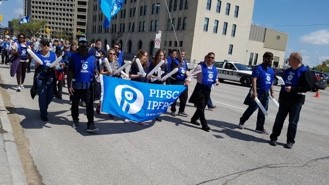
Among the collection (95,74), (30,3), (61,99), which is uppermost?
(30,3)

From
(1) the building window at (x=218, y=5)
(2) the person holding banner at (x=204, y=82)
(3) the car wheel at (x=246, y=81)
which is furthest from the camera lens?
(1) the building window at (x=218, y=5)

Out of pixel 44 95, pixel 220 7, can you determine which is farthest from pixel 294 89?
pixel 220 7

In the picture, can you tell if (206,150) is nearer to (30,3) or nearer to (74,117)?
(74,117)

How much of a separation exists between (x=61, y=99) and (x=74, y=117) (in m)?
3.55

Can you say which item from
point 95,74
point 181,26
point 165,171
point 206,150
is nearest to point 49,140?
point 95,74

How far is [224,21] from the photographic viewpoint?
58.6m

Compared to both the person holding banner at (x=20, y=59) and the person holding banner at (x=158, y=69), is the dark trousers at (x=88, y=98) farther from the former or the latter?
the person holding banner at (x=20, y=59)

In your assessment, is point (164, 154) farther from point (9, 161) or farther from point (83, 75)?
point (9, 161)

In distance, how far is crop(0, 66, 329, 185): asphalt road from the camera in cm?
503

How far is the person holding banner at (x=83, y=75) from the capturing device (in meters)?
6.90

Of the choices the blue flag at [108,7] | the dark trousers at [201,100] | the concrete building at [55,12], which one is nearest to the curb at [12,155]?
the dark trousers at [201,100]

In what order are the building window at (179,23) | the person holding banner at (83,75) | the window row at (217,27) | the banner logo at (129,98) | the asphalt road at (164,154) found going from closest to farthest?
the asphalt road at (164,154) < the person holding banner at (83,75) < the banner logo at (129,98) < the window row at (217,27) < the building window at (179,23)

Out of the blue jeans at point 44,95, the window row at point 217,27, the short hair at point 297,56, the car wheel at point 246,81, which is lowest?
the car wheel at point 246,81

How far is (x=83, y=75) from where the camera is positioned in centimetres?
691
